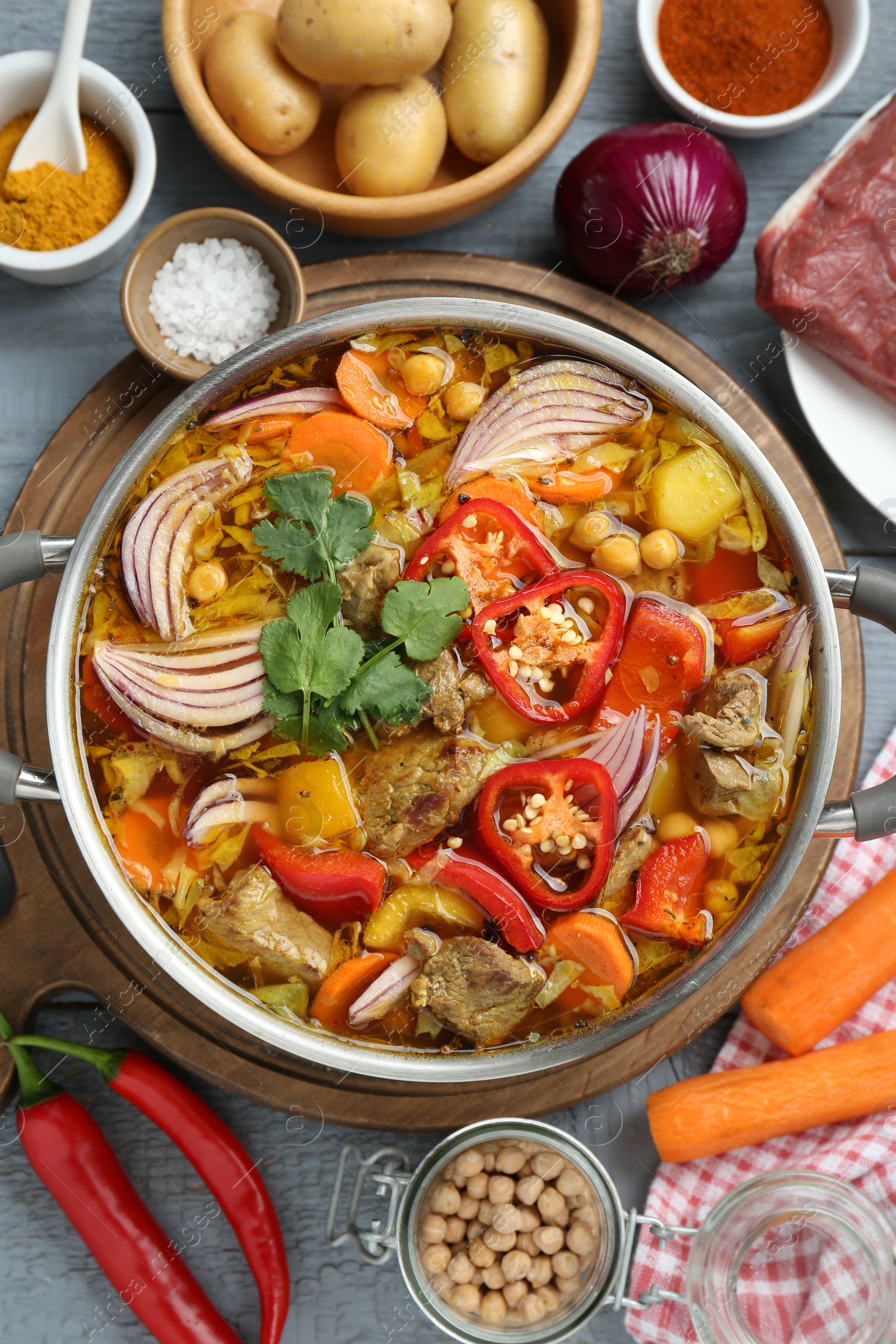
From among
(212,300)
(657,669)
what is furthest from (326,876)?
(212,300)

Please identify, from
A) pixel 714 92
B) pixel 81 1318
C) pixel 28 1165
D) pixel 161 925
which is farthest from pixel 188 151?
pixel 81 1318

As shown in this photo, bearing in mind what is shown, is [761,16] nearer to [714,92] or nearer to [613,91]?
[714,92]

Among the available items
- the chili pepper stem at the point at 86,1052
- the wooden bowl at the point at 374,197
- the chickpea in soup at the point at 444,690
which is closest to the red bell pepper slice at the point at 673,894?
the chickpea in soup at the point at 444,690

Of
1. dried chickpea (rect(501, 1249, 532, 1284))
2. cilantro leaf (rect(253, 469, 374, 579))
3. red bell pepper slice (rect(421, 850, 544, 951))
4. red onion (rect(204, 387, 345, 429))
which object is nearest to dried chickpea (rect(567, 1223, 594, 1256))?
dried chickpea (rect(501, 1249, 532, 1284))

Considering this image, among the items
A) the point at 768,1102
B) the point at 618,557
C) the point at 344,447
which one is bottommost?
the point at 768,1102

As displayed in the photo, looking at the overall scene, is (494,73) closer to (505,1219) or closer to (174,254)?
(174,254)

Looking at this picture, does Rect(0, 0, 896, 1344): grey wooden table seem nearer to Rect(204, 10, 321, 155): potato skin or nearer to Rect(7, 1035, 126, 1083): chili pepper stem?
Rect(7, 1035, 126, 1083): chili pepper stem

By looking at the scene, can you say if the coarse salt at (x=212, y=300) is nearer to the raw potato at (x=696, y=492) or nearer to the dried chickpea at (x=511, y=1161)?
the raw potato at (x=696, y=492)
